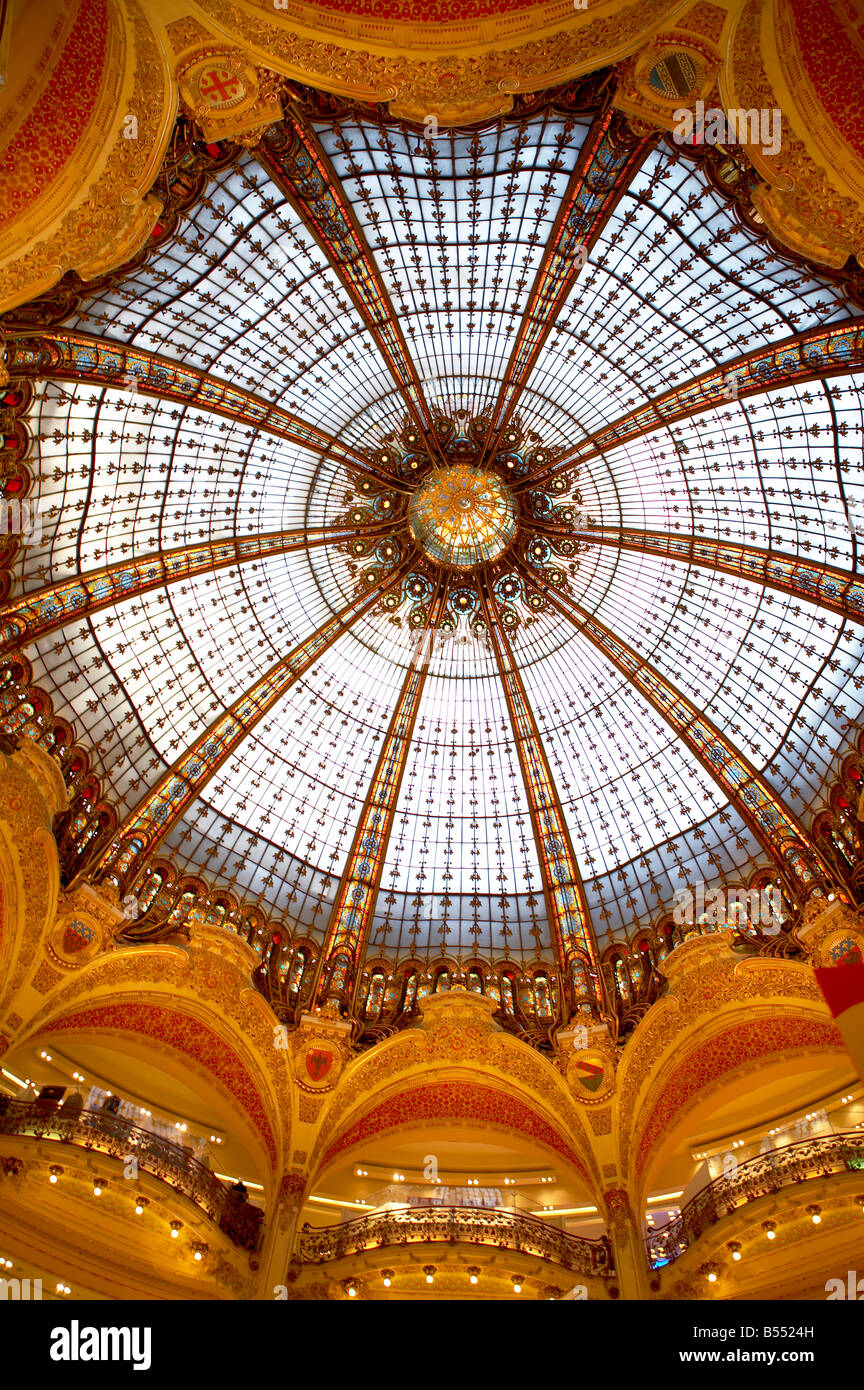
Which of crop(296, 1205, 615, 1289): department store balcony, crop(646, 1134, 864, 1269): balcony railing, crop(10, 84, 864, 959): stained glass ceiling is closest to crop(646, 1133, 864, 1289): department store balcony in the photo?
crop(646, 1134, 864, 1269): balcony railing

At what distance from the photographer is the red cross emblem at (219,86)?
13828 mm

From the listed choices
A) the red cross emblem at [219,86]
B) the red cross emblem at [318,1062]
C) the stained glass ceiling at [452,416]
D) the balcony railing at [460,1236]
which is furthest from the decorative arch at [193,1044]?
the red cross emblem at [219,86]

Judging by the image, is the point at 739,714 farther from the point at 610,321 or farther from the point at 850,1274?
the point at 850,1274

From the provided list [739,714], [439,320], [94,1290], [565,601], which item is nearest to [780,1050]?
[739,714]

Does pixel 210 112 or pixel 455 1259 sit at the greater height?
pixel 210 112

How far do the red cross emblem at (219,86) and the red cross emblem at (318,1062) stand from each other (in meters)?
19.4

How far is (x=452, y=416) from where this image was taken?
23.5 m

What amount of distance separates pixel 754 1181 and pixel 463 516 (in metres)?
16.5

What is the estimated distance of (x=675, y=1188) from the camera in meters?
21.2

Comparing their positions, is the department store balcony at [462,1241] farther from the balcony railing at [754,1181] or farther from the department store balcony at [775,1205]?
the department store balcony at [775,1205]

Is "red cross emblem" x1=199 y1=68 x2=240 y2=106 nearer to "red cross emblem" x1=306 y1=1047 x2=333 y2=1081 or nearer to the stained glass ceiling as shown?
the stained glass ceiling

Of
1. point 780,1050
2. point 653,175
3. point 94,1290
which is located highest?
point 653,175
